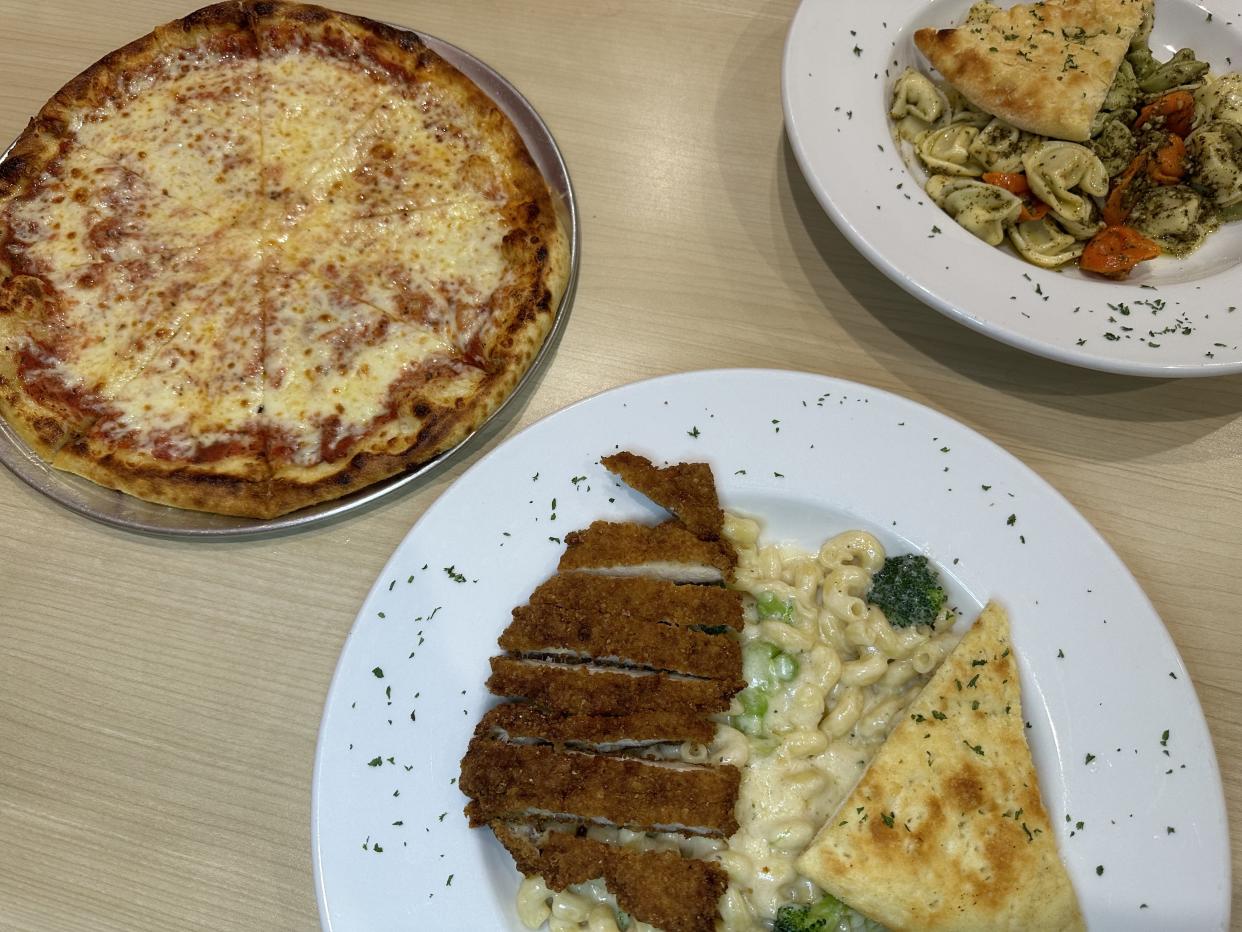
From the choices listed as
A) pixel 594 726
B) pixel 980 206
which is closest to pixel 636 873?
pixel 594 726

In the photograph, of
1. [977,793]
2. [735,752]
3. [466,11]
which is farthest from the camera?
[466,11]

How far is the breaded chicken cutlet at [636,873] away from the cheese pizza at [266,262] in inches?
45.8

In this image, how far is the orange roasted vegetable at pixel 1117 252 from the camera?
2684 millimetres

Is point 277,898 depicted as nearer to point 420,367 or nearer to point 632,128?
point 420,367

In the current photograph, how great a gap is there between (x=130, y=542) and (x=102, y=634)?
30 cm

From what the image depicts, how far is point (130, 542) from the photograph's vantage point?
8.79 ft

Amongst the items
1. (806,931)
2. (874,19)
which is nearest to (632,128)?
(874,19)

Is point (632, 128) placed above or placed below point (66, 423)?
above

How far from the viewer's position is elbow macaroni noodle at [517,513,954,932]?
2.11 m

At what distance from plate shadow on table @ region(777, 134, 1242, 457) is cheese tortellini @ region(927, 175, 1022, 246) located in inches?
11.8

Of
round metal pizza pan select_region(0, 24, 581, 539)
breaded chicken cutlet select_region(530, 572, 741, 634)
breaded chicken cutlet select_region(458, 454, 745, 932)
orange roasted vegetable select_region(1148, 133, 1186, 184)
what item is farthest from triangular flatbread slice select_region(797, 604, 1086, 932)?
orange roasted vegetable select_region(1148, 133, 1186, 184)

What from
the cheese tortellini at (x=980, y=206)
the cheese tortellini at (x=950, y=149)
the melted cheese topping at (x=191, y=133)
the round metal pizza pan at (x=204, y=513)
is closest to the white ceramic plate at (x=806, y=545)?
the round metal pizza pan at (x=204, y=513)

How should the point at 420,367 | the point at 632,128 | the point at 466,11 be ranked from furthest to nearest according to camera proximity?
the point at 466,11
the point at 632,128
the point at 420,367

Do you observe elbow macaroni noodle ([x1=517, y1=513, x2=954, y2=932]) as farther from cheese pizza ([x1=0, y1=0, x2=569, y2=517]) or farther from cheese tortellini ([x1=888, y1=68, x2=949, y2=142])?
cheese tortellini ([x1=888, y1=68, x2=949, y2=142])
